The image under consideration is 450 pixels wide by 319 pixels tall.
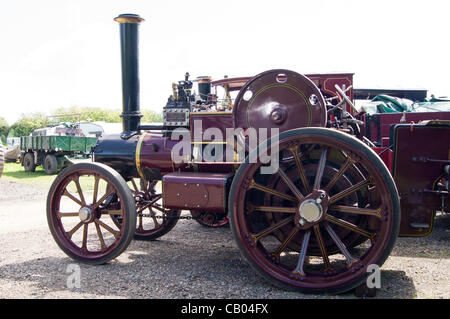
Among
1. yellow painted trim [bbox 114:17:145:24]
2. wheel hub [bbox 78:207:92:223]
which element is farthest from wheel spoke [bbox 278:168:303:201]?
yellow painted trim [bbox 114:17:145:24]

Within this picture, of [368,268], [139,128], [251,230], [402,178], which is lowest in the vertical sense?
[368,268]

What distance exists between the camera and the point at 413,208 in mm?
2986

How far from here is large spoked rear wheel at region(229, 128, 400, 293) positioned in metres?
2.65

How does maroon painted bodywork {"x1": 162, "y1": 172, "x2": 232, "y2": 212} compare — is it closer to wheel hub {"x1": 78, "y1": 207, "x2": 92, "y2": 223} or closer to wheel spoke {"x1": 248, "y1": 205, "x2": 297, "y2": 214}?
wheel spoke {"x1": 248, "y1": 205, "x2": 297, "y2": 214}

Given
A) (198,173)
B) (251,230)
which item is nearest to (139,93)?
(198,173)

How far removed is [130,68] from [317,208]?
8.85ft

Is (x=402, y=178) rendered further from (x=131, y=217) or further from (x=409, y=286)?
(x=131, y=217)

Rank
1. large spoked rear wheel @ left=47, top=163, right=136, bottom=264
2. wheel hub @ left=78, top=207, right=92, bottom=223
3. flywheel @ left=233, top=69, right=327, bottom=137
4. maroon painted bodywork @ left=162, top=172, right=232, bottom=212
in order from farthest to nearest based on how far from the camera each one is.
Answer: wheel hub @ left=78, top=207, right=92, bottom=223
large spoked rear wheel @ left=47, top=163, right=136, bottom=264
maroon painted bodywork @ left=162, top=172, right=232, bottom=212
flywheel @ left=233, top=69, right=327, bottom=137

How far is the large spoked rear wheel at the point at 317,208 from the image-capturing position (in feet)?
8.70

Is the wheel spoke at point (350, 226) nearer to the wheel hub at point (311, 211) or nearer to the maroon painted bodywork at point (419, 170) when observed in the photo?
the wheel hub at point (311, 211)

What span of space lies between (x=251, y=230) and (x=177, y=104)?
1.49 meters

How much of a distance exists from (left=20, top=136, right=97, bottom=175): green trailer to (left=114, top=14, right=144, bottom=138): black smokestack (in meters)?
10.1

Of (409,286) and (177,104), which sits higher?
(177,104)
